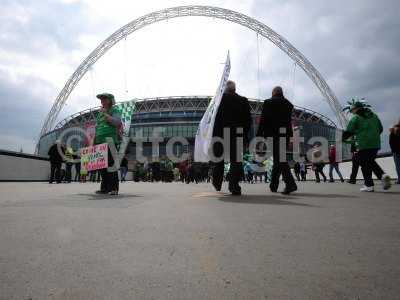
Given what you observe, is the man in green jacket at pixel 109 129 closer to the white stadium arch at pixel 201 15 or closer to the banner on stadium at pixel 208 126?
the banner on stadium at pixel 208 126

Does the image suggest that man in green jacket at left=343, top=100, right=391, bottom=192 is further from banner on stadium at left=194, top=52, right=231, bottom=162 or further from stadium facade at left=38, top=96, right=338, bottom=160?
stadium facade at left=38, top=96, right=338, bottom=160

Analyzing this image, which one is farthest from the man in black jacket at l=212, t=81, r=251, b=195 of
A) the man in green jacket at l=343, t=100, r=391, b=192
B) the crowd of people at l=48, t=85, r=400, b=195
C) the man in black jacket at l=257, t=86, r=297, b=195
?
the man in green jacket at l=343, t=100, r=391, b=192

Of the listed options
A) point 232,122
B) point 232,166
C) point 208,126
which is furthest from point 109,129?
point 232,166

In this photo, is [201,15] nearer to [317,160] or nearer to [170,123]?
[170,123]

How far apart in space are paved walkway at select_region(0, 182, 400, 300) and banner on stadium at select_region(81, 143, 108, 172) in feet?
10.0

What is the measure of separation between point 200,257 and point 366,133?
19.6ft

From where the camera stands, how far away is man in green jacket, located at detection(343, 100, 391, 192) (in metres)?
6.63

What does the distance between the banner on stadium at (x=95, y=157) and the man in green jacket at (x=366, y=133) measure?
181 inches

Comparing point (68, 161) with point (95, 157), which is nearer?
point (95, 157)

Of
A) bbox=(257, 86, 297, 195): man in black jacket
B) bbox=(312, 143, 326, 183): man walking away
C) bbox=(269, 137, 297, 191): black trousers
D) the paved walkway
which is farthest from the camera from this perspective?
bbox=(312, 143, 326, 183): man walking away

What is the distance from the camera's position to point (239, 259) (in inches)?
64.3

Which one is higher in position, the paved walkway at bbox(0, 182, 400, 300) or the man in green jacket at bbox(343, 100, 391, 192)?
the man in green jacket at bbox(343, 100, 391, 192)

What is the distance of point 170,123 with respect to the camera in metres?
66.0

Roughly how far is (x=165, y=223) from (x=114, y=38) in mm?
66701
